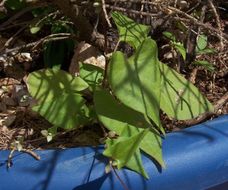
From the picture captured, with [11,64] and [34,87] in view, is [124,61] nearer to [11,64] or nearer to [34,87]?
[34,87]

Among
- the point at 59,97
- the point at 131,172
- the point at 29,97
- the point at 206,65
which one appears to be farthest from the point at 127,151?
the point at 206,65

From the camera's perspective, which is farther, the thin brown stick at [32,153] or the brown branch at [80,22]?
the brown branch at [80,22]

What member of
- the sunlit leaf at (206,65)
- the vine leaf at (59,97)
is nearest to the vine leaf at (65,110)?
the vine leaf at (59,97)

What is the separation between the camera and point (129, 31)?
35.3 inches

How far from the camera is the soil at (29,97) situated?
3.06 feet

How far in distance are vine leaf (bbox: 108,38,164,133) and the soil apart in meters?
0.12

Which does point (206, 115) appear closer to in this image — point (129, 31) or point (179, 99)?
point (179, 99)

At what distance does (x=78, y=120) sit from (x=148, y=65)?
0.14m

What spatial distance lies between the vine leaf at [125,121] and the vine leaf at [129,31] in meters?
0.09

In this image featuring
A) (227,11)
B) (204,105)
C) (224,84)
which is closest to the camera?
(204,105)

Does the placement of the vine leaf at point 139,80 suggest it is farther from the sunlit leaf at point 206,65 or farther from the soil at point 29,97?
the sunlit leaf at point 206,65

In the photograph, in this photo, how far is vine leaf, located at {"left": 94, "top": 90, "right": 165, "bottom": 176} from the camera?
819 mm

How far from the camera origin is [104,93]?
0.85 meters

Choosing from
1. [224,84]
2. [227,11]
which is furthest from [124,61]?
[227,11]
